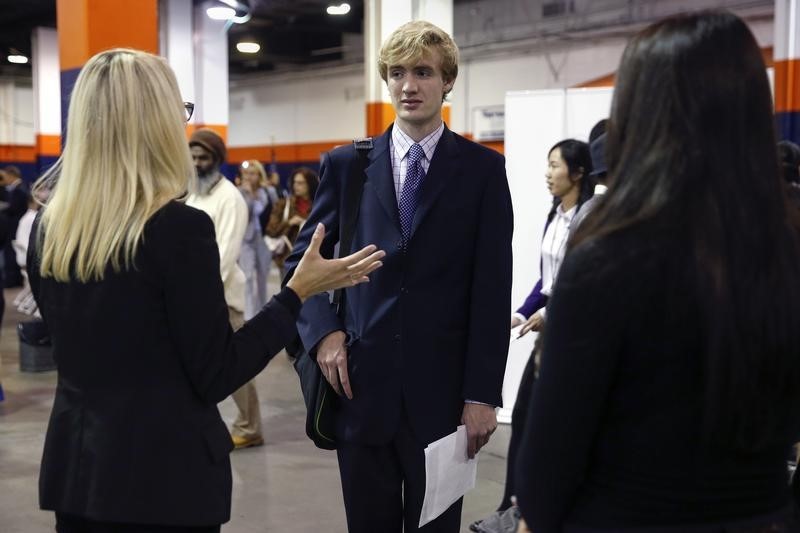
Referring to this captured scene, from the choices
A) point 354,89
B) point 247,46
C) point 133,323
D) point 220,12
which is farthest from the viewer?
point 354,89

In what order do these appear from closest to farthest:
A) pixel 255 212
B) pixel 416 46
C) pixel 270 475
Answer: pixel 416 46, pixel 270 475, pixel 255 212

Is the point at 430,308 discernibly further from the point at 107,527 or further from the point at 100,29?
the point at 100,29

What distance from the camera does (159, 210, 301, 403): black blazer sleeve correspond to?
60.2 inches

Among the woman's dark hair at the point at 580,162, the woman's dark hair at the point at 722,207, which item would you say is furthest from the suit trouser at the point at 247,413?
the woman's dark hair at the point at 722,207

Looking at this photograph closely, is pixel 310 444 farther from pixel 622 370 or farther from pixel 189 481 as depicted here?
pixel 622 370

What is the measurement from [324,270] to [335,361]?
0.39m

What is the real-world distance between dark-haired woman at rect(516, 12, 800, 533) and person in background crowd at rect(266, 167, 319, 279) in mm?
6739

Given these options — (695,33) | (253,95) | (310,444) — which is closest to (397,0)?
(310,444)

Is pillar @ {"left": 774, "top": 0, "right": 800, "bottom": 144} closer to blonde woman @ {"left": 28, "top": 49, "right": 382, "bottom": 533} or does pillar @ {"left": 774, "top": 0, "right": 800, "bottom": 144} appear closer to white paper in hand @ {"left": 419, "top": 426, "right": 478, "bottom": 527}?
white paper in hand @ {"left": 419, "top": 426, "right": 478, "bottom": 527}

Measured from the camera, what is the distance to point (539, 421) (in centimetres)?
119

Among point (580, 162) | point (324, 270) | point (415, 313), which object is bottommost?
point (415, 313)

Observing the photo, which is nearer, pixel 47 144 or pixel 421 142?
pixel 421 142

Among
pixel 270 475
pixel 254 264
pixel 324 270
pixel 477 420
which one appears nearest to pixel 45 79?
pixel 254 264

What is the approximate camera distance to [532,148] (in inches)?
204
